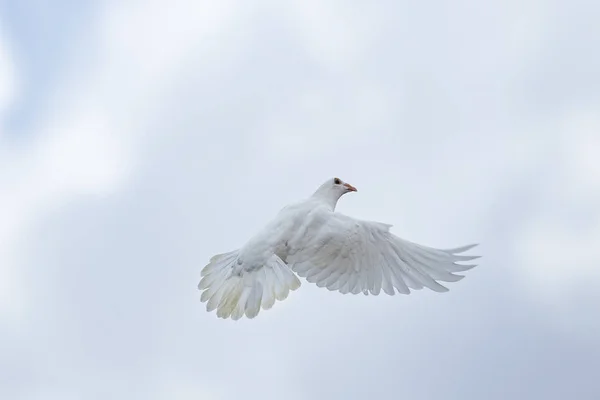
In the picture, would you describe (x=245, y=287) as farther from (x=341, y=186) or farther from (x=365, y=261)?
(x=341, y=186)

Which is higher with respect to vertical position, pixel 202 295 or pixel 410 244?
pixel 410 244

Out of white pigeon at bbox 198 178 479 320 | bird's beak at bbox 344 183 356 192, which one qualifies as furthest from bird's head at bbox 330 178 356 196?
white pigeon at bbox 198 178 479 320

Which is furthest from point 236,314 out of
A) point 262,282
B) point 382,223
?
point 382,223

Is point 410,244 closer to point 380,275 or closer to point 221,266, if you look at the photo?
point 380,275

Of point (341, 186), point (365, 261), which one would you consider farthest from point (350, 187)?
point (365, 261)

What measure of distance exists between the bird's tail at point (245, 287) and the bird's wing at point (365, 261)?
41cm

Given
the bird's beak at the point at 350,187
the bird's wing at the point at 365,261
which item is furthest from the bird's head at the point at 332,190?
the bird's wing at the point at 365,261

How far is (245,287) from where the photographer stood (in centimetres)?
1842

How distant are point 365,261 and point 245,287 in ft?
7.45

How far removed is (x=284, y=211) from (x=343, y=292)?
1.97m

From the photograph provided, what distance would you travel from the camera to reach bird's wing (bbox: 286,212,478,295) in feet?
59.7

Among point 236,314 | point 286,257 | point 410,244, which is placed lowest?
point 236,314

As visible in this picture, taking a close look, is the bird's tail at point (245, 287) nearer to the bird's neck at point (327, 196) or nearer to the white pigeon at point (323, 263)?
the white pigeon at point (323, 263)

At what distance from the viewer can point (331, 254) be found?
18.3 m
